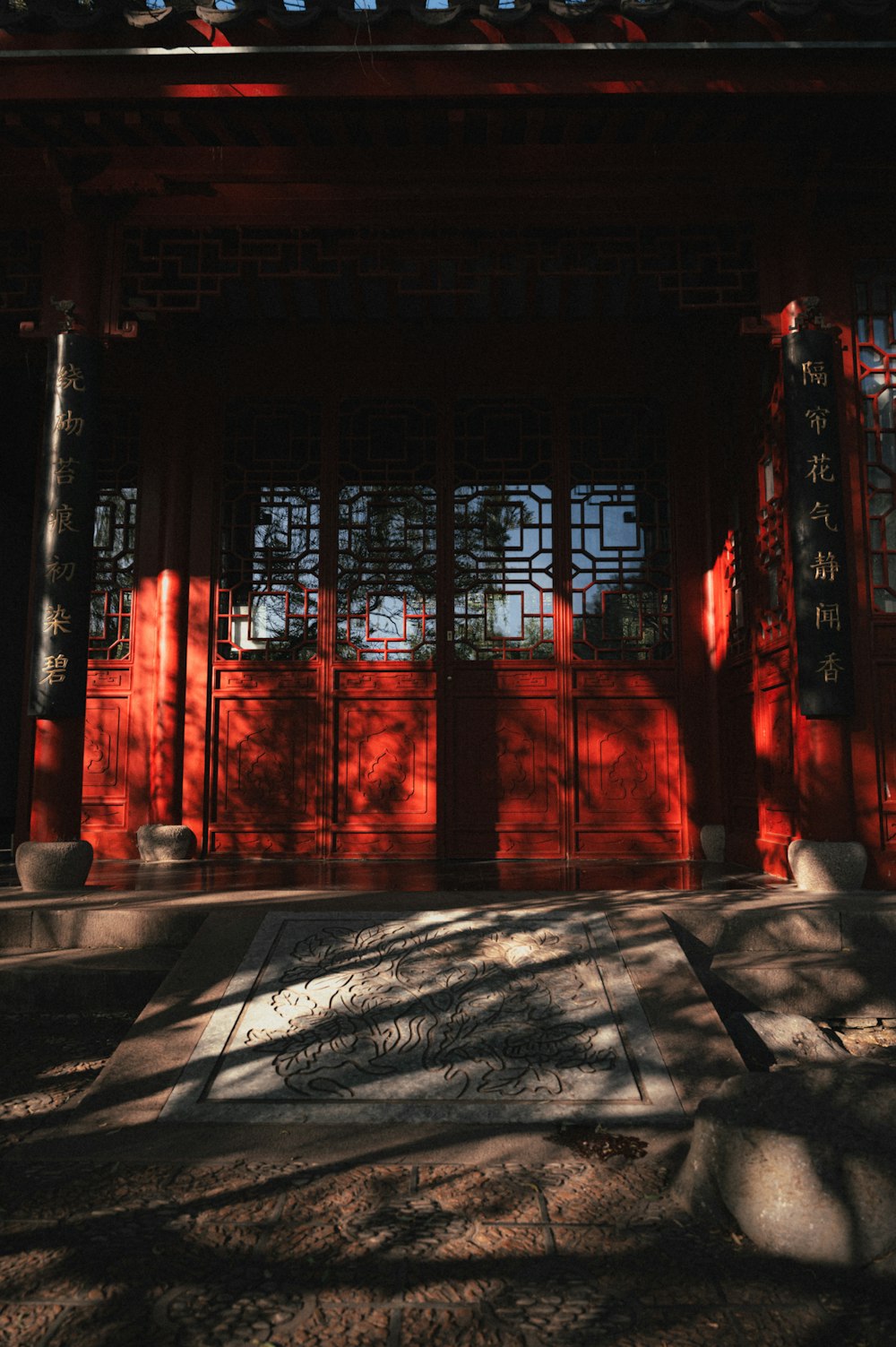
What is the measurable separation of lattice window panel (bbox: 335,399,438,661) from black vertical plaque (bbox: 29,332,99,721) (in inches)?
81.0

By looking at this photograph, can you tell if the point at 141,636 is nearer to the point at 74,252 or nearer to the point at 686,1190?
the point at 74,252

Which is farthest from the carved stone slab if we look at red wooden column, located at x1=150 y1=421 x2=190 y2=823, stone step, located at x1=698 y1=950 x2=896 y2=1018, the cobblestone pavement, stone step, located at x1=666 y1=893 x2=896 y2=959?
red wooden column, located at x1=150 y1=421 x2=190 y2=823

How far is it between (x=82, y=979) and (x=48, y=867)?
844mm

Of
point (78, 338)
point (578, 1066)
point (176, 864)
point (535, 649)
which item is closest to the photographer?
point (578, 1066)

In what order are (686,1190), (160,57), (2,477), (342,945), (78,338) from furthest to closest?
(2,477) < (78,338) < (160,57) < (342,945) < (686,1190)

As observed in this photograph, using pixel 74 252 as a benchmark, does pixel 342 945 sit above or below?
below

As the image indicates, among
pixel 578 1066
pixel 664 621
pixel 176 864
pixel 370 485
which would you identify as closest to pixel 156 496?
pixel 370 485

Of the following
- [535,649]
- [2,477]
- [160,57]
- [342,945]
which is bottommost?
[342,945]

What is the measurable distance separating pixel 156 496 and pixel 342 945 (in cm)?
412

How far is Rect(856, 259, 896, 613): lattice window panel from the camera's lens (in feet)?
15.2

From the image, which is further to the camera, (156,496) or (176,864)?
(156,496)

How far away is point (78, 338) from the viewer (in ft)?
15.4

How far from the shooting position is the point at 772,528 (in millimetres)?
5027

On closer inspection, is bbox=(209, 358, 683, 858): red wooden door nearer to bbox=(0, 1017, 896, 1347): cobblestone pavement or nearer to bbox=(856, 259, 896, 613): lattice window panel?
bbox=(856, 259, 896, 613): lattice window panel
